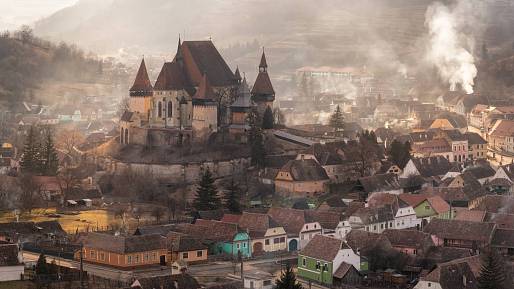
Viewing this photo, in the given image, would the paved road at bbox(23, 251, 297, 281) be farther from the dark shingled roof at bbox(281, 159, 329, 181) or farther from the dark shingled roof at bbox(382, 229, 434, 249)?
the dark shingled roof at bbox(281, 159, 329, 181)

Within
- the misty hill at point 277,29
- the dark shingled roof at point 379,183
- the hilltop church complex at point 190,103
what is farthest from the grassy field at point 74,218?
the misty hill at point 277,29

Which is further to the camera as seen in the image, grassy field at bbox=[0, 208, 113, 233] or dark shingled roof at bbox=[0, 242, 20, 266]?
grassy field at bbox=[0, 208, 113, 233]

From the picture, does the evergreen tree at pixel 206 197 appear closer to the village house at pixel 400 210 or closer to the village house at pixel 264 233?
the village house at pixel 264 233

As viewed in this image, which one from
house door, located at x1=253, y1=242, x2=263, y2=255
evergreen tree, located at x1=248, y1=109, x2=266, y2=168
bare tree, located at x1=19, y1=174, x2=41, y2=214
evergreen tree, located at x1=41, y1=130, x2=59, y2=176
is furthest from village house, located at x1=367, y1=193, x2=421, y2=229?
evergreen tree, located at x1=41, y1=130, x2=59, y2=176

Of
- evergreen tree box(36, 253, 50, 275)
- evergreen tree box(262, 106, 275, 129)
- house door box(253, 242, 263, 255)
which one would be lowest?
evergreen tree box(36, 253, 50, 275)

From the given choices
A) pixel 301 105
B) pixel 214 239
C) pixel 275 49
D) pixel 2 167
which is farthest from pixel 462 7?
pixel 214 239

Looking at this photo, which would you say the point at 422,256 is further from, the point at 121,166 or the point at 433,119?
the point at 433,119
